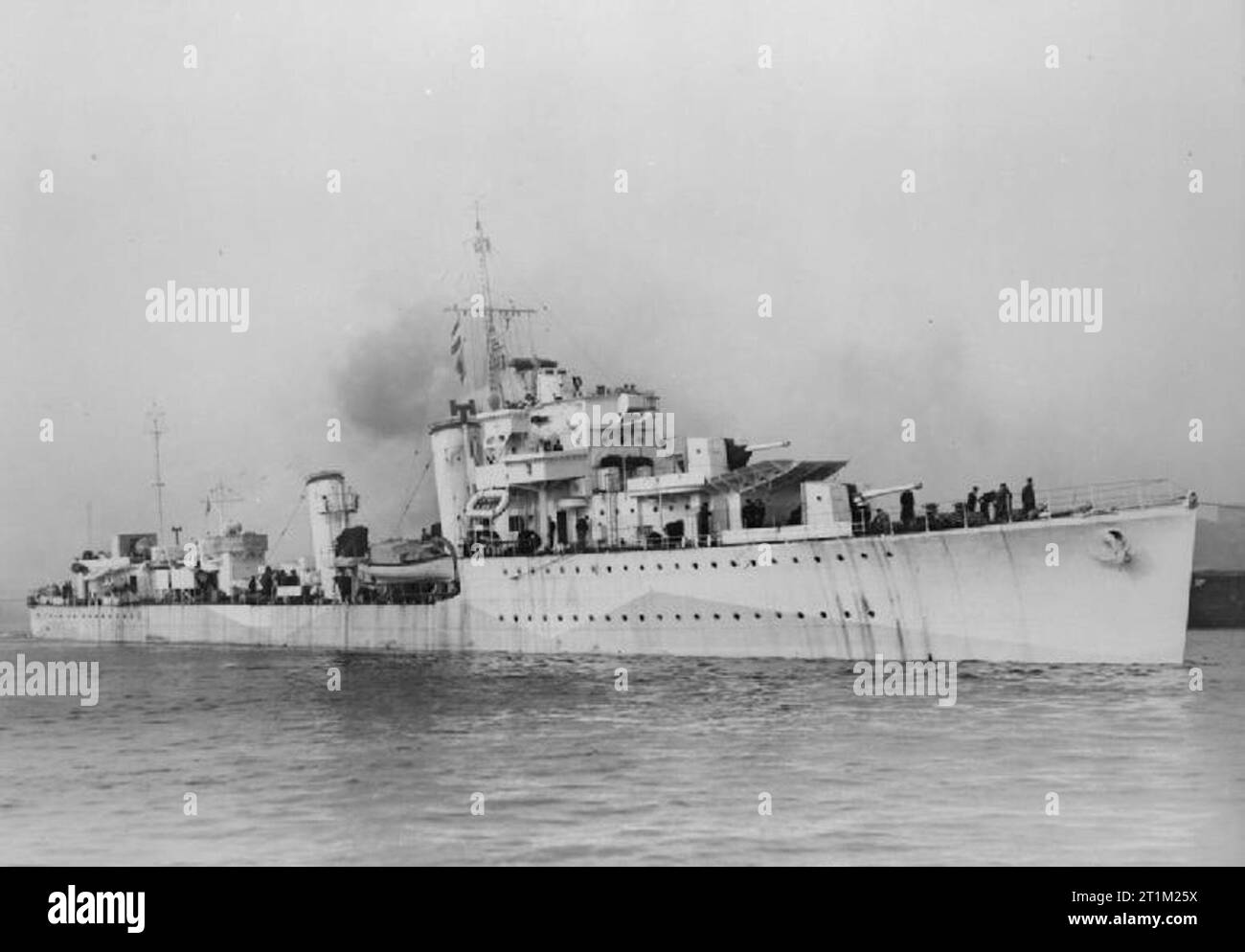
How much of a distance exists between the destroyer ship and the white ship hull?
1.5 inches

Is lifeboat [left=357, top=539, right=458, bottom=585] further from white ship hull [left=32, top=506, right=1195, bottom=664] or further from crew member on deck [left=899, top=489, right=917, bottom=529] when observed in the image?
crew member on deck [left=899, top=489, right=917, bottom=529]

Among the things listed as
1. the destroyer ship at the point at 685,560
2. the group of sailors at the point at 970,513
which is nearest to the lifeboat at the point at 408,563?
the destroyer ship at the point at 685,560

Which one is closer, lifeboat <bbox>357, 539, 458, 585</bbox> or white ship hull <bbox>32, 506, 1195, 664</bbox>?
white ship hull <bbox>32, 506, 1195, 664</bbox>

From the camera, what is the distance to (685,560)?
30.6 metres

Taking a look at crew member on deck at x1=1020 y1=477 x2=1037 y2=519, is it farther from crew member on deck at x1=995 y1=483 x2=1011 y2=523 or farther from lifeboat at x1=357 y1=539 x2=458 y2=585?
lifeboat at x1=357 y1=539 x2=458 y2=585

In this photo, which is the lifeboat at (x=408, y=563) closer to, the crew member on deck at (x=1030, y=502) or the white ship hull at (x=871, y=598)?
the white ship hull at (x=871, y=598)

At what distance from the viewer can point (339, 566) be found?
4578 cm

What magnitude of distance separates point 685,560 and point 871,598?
436cm

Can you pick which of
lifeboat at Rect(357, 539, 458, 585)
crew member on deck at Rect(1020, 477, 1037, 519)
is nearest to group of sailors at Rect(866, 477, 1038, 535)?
crew member on deck at Rect(1020, 477, 1037, 519)

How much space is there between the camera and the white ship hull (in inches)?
1006

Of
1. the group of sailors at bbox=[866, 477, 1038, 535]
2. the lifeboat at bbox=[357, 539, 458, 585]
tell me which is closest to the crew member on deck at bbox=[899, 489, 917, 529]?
the group of sailors at bbox=[866, 477, 1038, 535]

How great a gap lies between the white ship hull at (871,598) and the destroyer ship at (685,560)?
0.13 feet

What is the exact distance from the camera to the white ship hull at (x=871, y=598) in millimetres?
25562
